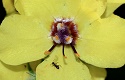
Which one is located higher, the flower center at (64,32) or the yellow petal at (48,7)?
the yellow petal at (48,7)

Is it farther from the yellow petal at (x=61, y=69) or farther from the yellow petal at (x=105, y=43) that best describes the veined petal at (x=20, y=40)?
the yellow petal at (x=105, y=43)

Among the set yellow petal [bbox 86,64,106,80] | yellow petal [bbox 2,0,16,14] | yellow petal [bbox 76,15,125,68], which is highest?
yellow petal [bbox 2,0,16,14]

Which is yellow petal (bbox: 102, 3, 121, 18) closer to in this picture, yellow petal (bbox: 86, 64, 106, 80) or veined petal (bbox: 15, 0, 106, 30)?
veined petal (bbox: 15, 0, 106, 30)

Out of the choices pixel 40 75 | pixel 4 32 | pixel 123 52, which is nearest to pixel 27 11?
pixel 4 32

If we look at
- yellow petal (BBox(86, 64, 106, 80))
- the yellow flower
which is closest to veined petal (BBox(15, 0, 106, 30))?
the yellow flower

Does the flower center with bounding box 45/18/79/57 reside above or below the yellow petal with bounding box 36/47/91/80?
above

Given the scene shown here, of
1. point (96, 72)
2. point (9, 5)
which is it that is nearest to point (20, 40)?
point (9, 5)

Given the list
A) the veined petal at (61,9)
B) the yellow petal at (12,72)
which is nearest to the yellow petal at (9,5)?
the veined petal at (61,9)
